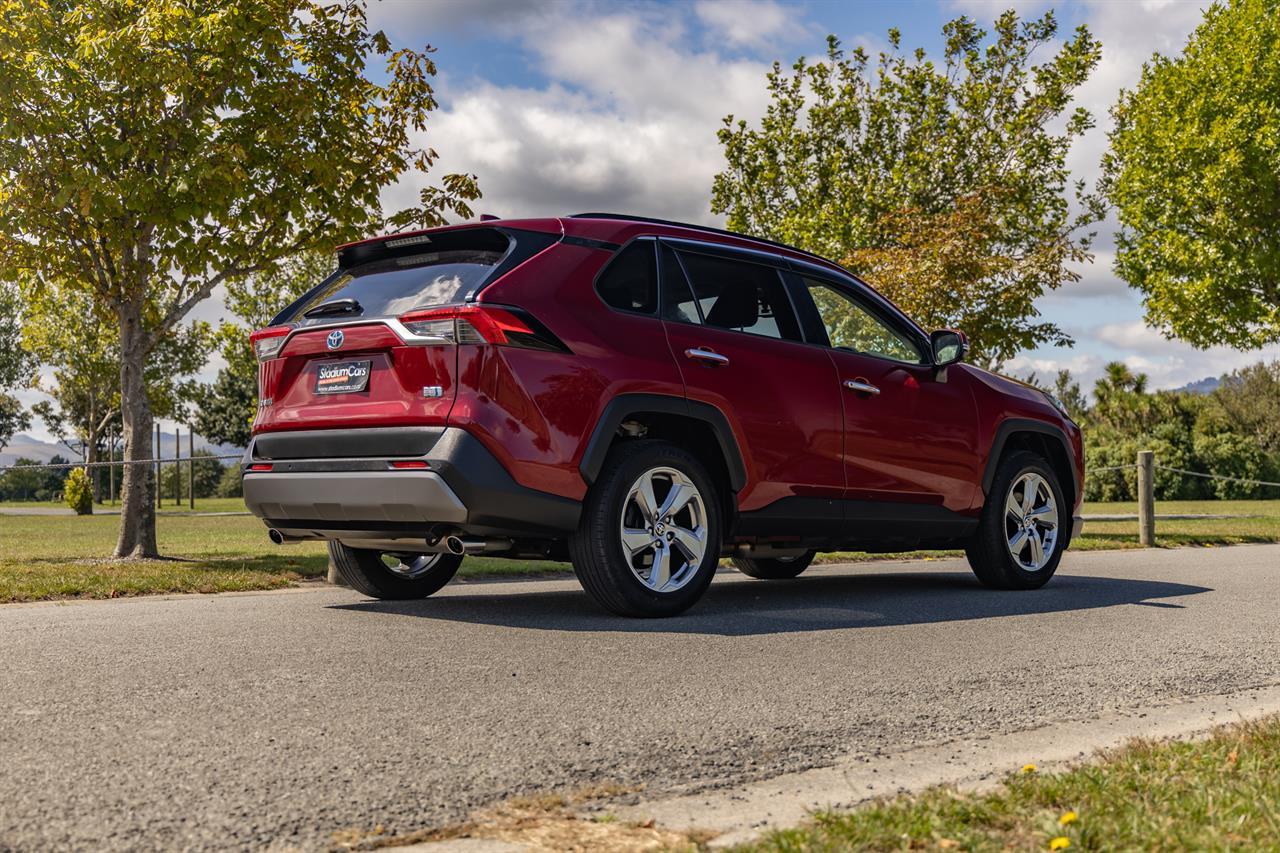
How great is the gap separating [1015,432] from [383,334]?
464cm

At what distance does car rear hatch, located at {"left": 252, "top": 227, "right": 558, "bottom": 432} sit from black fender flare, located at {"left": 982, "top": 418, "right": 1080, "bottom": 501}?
362 cm

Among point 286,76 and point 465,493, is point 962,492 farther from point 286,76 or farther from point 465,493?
point 286,76

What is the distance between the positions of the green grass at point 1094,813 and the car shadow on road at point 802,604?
277 cm

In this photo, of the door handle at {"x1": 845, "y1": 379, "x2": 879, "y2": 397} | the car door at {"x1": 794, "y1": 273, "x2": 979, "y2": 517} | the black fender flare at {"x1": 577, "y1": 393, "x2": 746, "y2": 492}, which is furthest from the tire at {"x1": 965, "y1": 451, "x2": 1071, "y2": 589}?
the black fender flare at {"x1": 577, "y1": 393, "x2": 746, "y2": 492}

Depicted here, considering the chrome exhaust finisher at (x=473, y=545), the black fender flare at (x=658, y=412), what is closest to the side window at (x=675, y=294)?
the black fender flare at (x=658, y=412)

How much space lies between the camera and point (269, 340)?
6.59 metres

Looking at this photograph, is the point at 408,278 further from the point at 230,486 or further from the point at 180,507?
the point at 230,486

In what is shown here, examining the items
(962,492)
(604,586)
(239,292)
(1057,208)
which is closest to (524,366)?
(604,586)

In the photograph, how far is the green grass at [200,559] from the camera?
28.0ft

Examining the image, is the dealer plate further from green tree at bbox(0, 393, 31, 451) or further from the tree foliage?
green tree at bbox(0, 393, 31, 451)

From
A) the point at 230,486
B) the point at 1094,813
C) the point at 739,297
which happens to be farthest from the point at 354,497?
the point at 230,486

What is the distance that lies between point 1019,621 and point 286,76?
9000 millimetres

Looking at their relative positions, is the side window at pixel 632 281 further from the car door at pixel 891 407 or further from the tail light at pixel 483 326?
the car door at pixel 891 407

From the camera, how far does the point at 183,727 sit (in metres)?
3.83
